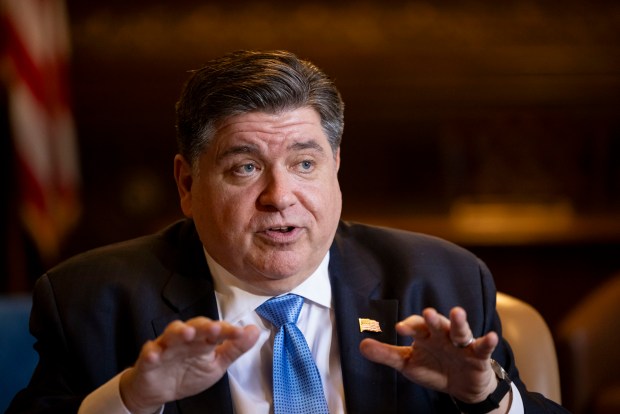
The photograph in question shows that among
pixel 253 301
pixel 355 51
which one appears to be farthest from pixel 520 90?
pixel 253 301

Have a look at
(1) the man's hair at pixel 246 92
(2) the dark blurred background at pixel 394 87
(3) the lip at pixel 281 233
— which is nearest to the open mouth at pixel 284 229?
(3) the lip at pixel 281 233

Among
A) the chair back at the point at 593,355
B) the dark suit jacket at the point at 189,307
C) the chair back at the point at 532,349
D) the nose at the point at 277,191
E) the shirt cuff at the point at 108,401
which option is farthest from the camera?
the chair back at the point at 593,355

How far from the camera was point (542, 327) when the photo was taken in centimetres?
219

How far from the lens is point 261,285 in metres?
1.92

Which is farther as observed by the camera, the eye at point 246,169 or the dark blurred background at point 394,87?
the dark blurred background at point 394,87

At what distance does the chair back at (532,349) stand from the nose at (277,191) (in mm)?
685

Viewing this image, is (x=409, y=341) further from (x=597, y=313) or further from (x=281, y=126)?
(x=597, y=313)

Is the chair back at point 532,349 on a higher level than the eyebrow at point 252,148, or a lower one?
lower

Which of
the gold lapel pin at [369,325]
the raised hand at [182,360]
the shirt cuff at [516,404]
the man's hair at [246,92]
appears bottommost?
the shirt cuff at [516,404]

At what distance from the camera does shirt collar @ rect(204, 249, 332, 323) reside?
1949 mm

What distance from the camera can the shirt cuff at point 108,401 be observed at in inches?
66.6

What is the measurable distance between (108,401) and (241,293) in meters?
0.38

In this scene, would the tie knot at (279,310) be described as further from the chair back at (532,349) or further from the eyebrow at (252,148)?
the chair back at (532,349)

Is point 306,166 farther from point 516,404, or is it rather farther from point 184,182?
point 516,404
